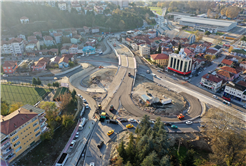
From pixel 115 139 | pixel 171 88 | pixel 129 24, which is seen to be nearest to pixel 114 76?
pixel 171 88

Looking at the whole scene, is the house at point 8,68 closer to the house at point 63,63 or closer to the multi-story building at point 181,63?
the house at point 63,63

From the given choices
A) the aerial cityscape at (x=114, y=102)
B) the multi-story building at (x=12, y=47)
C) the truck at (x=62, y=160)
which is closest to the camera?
the truck at (x=62, y=160)

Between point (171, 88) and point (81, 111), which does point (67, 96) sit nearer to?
point (81, 111)

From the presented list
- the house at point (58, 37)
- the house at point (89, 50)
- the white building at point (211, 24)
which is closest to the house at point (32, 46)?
the house at point (58, 37)

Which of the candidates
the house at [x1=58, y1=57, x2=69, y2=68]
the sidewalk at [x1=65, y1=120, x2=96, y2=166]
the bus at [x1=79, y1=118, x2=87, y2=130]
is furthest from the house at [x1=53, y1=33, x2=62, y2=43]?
the sidewalk at [x1=65, y1=120, x2=96, y2=166]

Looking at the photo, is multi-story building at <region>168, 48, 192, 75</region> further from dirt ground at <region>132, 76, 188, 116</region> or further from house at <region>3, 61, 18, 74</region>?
house at <region>3, 61, 18, 74</region>

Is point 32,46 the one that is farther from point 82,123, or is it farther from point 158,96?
point 158,96
